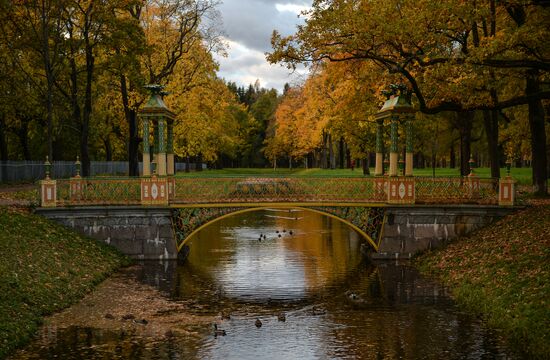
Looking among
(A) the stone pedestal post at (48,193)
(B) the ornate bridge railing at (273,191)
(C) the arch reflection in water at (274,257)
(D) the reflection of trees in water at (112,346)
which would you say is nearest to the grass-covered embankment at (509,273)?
(B) the ornate bridge railing at (273,191)

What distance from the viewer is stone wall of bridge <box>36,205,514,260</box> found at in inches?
1013

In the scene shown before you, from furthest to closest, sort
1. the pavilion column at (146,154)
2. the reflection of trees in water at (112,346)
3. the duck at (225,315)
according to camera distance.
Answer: the pavilion column at (146,154), the duck at (225,315), the reflection of trees in water at (112,346)

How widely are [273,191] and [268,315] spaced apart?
8.48 m

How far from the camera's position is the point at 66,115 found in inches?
1768

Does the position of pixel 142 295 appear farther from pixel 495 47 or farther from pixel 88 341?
pixel 495 47

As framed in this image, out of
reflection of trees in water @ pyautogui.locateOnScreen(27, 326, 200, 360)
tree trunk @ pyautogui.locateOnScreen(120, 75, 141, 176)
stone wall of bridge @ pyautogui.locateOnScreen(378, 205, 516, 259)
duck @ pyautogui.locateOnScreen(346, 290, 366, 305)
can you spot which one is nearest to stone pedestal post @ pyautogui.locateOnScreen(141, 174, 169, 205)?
stone wall of bridge @ pyautogui.locateOnScreen(378, 205, 516, 259)

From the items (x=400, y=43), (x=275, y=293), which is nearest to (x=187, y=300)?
(x=275, y=293)

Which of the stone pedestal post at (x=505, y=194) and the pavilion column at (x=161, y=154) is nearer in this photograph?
the stone pedestal post at (x=505, y=194)

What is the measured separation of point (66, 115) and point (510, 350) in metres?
37.7

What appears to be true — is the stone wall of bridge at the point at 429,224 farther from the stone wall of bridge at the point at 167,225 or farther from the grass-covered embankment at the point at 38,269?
the grass-covered embankment at the point at 38,269

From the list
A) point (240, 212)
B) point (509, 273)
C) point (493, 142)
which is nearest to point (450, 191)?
point (493, 142)

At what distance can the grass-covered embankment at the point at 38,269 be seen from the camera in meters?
15.8

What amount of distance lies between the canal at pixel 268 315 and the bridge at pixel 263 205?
4.62 feet

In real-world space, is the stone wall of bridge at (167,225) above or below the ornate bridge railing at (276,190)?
below
